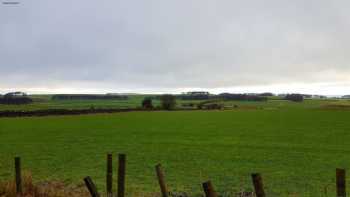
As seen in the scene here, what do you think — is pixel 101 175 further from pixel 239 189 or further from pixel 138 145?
pixel 138 145

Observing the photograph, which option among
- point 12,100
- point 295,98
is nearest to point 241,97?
point 295,98

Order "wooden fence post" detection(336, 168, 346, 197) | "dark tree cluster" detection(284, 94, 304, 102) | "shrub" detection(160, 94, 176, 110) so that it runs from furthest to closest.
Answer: "dark tree cluster" detection(284, 94, 304, 102), "shrub" detection(160, 94, 176, 110), "wooden fence post" detection(336, 168, 346, 197)

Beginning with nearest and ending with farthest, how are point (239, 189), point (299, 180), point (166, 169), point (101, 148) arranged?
point (239, 189)
point (299, 180)
point (166, 169)
point (101, 148)

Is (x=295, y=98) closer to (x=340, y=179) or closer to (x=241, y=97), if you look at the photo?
(x=241, y=97)

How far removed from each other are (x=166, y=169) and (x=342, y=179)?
14.5m

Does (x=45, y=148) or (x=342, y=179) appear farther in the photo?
(x=45, y=148)

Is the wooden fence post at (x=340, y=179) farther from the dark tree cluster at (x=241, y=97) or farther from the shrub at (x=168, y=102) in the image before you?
the dark tree cluster at (x=241, y=97)

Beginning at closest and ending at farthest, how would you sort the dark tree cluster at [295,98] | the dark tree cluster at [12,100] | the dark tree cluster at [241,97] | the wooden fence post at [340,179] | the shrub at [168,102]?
1. the wooden fence post at [340,179]
2. the shrub at [168,102]
3. the dark tree cluster at [12,100]
4. the dark tree cluster at [241,97]
5. the dark tree cluster at [295,98]

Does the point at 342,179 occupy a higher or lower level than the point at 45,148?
higher

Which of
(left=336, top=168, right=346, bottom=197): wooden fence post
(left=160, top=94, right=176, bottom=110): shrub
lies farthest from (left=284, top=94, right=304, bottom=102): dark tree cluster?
(left=336, top=168, right=346, bottom=197): wooden fence post

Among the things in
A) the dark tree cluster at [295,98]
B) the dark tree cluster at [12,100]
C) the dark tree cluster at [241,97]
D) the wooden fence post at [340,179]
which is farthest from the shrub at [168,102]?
the wooden fence post at [340,179]

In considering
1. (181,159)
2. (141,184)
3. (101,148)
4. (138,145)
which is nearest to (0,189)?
(141,184)

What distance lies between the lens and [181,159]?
24703 millimetres

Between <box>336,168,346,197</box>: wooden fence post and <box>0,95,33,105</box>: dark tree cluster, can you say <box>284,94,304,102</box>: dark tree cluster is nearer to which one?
<box>0,95,33,105</box>: dark tree cluster
